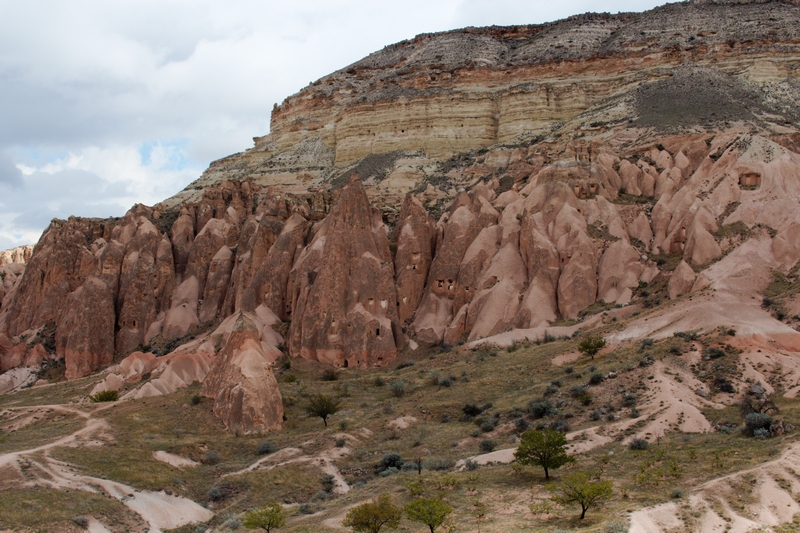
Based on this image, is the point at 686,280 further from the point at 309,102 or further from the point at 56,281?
the point at 309,102

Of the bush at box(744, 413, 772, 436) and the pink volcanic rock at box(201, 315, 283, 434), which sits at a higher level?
the pink volcanic rock at box(201, 315, 283, 434)

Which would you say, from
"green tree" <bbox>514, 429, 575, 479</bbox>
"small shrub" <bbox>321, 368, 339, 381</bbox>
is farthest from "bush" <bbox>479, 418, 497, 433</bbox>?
"small shrub" <bbox>321, 368, 339, 381</bbox>

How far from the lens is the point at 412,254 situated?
60.1 m

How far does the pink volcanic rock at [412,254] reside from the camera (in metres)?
58.2

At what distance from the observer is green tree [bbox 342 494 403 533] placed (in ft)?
81.4

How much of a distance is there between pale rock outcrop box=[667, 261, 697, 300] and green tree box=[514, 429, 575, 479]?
18725mm

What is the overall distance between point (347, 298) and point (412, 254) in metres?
7.19

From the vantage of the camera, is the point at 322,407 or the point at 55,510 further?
the point at 322,407

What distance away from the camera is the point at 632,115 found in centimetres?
7638

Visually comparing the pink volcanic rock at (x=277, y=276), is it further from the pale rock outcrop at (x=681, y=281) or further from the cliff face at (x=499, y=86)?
the pale rock outcrop at (x=681, y=281)

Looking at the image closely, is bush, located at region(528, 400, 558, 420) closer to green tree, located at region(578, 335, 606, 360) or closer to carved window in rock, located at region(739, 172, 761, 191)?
green tree, located at region(578, 335, 606, 360)

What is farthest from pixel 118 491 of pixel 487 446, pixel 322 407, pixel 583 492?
pixel 583 492

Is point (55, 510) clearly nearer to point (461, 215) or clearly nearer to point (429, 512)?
point (429, 512)

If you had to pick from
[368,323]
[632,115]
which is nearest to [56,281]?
[368,323]
